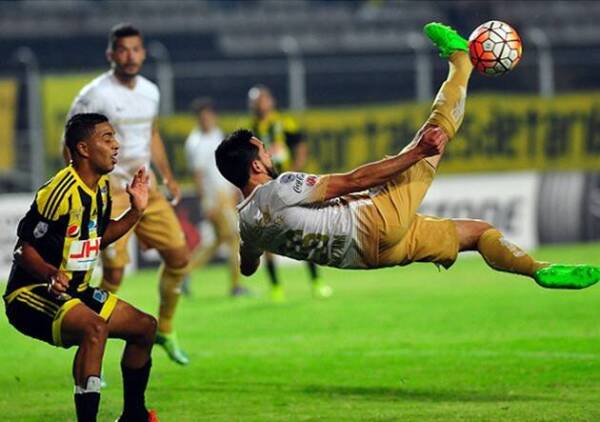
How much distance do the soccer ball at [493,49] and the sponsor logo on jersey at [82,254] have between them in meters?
2.71

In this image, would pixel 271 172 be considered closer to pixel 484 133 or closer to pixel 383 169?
pixel 383 169

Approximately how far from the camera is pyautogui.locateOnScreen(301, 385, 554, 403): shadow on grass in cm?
1030

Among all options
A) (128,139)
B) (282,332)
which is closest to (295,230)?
(128,139)

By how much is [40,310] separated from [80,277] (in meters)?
0.34

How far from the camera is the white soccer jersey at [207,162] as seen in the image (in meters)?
20.9

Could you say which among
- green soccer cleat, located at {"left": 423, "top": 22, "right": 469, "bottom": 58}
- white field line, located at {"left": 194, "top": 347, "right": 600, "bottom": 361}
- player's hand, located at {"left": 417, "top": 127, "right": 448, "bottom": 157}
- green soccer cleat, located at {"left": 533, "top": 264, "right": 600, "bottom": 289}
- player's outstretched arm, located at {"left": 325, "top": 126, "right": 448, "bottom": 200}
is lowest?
white field line, located at {"left": 194, "top": 347, "right": 600, "bottom": 361}

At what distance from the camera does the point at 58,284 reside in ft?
28.0

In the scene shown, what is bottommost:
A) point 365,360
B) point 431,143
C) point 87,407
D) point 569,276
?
point 365,360

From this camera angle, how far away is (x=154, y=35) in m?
37.4

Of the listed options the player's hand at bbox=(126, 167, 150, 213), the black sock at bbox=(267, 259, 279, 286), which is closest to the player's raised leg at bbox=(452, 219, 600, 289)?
the player's hand at bbox=(126, 167, 150, 213)

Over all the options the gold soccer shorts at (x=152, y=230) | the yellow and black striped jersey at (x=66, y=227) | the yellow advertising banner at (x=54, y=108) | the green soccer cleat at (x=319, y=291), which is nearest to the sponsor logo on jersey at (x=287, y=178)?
the yellow and black striped jersey at (x=66, y=227)

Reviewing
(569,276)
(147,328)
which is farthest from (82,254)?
(569,276)

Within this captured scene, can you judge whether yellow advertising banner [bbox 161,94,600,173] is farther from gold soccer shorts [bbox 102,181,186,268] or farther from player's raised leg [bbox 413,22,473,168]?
player's raised leg [bbox 413,22,473,168]

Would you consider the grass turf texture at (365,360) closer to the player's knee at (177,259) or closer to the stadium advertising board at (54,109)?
the player's knee at (177,259)
